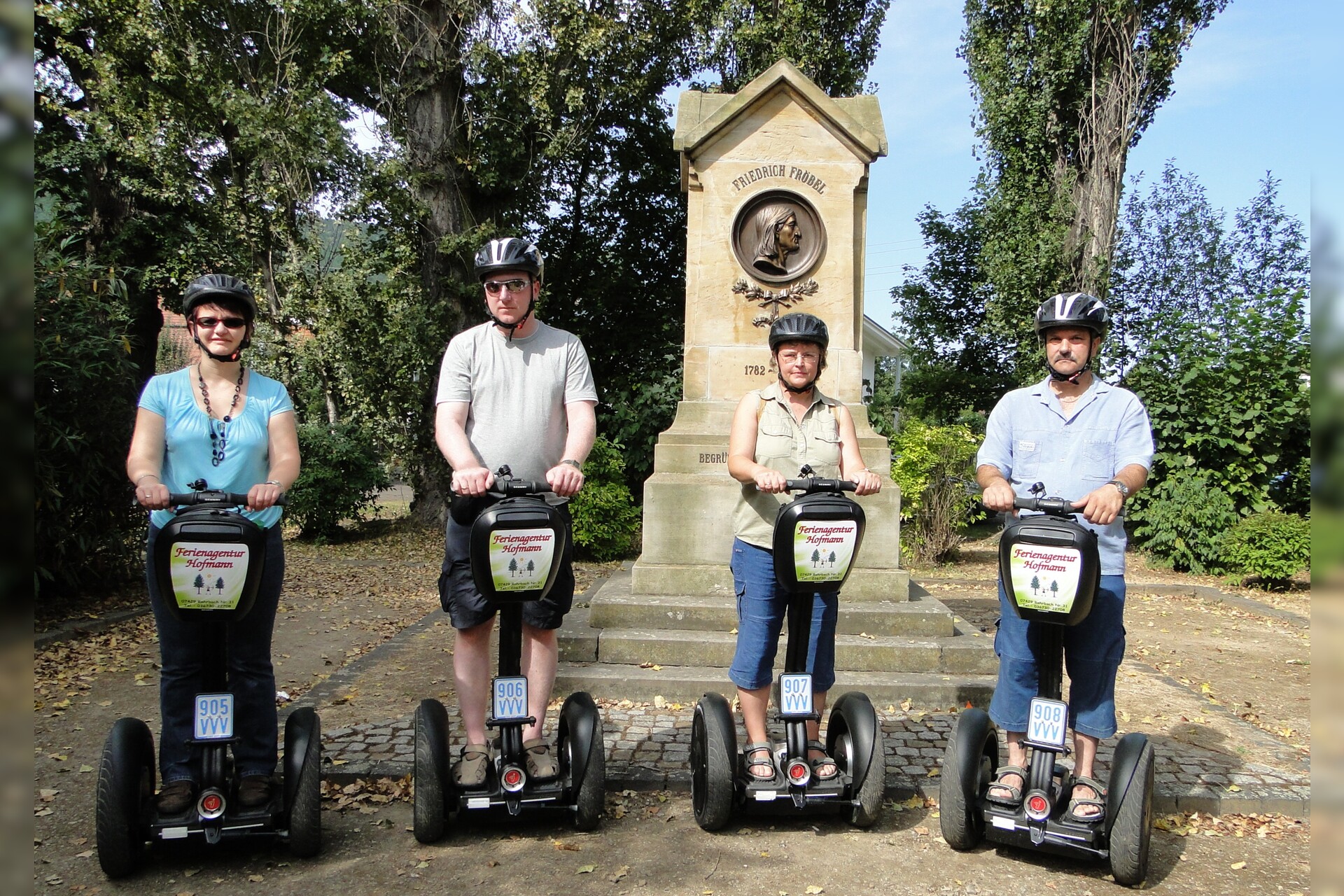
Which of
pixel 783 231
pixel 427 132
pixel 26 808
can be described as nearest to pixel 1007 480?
pixel 26 808

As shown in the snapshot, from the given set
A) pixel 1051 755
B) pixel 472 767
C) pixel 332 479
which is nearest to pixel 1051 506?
pixel 1051 755

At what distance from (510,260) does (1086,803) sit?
2.94 meters

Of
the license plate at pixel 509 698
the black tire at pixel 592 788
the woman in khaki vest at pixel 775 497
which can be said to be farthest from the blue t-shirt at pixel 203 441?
the woman in khaki vest at pixel 775 497

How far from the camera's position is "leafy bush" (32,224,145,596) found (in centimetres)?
738

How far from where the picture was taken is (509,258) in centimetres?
354

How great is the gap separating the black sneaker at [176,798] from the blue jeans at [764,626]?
2020 mm

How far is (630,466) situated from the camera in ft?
43.6

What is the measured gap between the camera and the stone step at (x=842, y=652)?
5.57 m

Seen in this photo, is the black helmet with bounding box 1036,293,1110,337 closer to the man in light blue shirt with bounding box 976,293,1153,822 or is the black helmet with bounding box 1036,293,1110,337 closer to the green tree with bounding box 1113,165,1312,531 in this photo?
the man in light blue shirt with bounding box 976,293,1153,822

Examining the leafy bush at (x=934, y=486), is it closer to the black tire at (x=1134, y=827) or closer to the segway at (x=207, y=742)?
the black tire at (x=1134, y=827)

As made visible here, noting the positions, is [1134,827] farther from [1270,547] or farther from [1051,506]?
[1270,547]

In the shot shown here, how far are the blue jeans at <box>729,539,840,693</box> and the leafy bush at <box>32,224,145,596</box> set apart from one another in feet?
19.5

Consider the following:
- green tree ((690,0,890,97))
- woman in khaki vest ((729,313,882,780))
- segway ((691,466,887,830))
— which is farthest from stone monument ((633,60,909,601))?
green tree ((690,0,890,97))

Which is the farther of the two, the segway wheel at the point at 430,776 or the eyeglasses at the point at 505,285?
the eyeglasses at the point at 505,285
